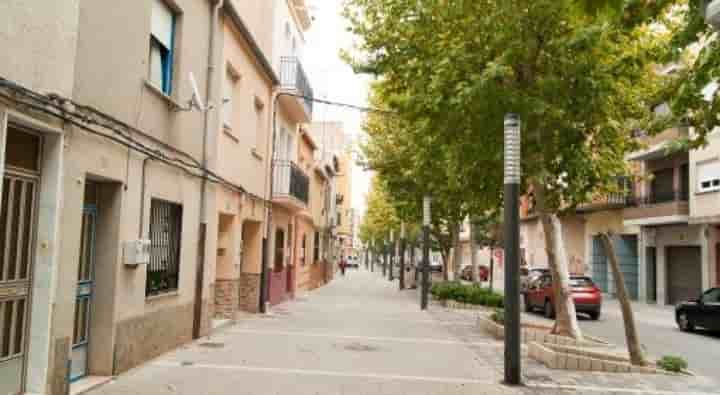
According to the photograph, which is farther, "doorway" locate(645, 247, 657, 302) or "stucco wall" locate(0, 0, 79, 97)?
"doorway" locate(645, 247, 657, 302)

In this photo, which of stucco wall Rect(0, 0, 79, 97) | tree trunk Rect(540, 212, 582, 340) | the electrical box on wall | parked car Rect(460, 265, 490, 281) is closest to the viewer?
stucco wall Rect(0, 0, 79, 97)

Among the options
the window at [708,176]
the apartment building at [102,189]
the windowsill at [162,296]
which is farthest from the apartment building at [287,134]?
the window at [708,176]

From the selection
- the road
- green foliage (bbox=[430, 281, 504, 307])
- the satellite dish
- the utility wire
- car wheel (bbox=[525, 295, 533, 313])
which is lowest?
the road

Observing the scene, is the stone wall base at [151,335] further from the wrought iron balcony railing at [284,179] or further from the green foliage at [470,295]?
the green foliage at [470,295]

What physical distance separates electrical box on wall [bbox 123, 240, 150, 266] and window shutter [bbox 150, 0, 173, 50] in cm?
319

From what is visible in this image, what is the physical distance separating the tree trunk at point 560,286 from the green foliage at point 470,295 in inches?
312

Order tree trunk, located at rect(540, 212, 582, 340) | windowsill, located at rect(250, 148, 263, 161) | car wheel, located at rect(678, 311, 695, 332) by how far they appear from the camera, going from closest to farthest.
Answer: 1. tree trunk, located at rect(540, 212, 582, 340)
2. windowsill, located at rect(250, 148, 263, 161)
3. car wheel, located at rect(678, 311, 695, 332)

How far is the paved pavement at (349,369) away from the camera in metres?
8.22

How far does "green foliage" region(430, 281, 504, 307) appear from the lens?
21047 mm

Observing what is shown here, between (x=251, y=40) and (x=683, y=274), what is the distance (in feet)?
77.9

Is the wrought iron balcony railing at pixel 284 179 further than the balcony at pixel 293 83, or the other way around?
the balcony at pixel 293 83

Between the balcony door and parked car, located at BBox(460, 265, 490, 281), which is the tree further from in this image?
parked car, located at BBox(460, 265, 490, 281)

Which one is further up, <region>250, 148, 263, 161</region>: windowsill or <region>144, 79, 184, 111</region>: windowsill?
<region>250, 148, 263, 161</region>: windowsill

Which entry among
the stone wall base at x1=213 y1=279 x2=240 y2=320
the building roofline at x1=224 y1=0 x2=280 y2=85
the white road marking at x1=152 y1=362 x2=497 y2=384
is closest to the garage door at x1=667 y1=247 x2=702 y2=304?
the building roofline at x1=224 y1=0 x2=280 y2=85
